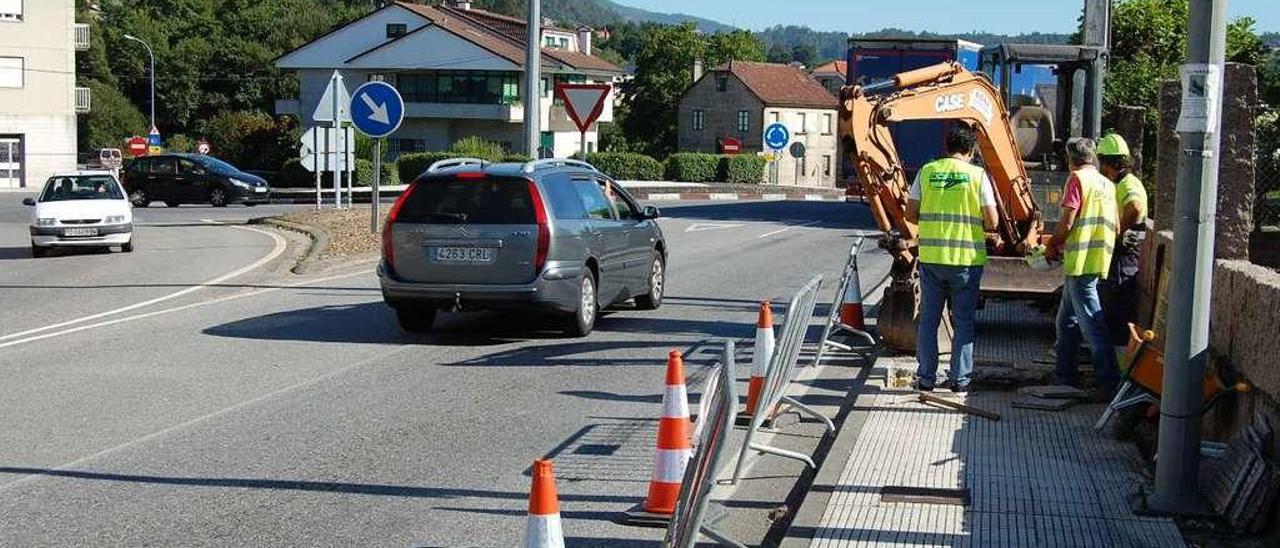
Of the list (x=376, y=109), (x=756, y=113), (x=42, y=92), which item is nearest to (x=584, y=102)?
(x=376, y=109)

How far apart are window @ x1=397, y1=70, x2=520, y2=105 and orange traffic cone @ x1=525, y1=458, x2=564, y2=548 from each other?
79.2 meters

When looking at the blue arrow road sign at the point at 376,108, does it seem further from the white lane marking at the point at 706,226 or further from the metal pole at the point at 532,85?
the white lane marking at the point at 706,226

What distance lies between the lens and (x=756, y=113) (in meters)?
106

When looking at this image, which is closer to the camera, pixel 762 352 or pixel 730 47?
pixel 762 352

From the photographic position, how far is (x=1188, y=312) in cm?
746

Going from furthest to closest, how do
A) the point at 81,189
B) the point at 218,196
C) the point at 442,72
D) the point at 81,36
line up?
the point at 442,72
the point at 81,36
the point at 218,196
the point at 81,189

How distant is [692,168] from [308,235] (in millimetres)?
55104

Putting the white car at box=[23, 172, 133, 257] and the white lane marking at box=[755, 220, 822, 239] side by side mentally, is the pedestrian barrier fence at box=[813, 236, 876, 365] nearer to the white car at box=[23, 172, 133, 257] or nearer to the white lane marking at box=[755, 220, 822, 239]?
the white car at box=[23, 172, 133, 257]

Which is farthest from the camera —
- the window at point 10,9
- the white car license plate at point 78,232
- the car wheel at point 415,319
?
the window at point 10,9

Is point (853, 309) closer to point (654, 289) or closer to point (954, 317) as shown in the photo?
point (654, 289)

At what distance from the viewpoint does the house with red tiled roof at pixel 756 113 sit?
10638cm

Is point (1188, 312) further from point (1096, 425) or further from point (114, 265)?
point (114, 265)

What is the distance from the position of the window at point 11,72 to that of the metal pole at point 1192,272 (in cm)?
6582

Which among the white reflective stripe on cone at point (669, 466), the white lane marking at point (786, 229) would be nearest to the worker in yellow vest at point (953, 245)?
the white reflective stripe on cone at point (669, 466)
